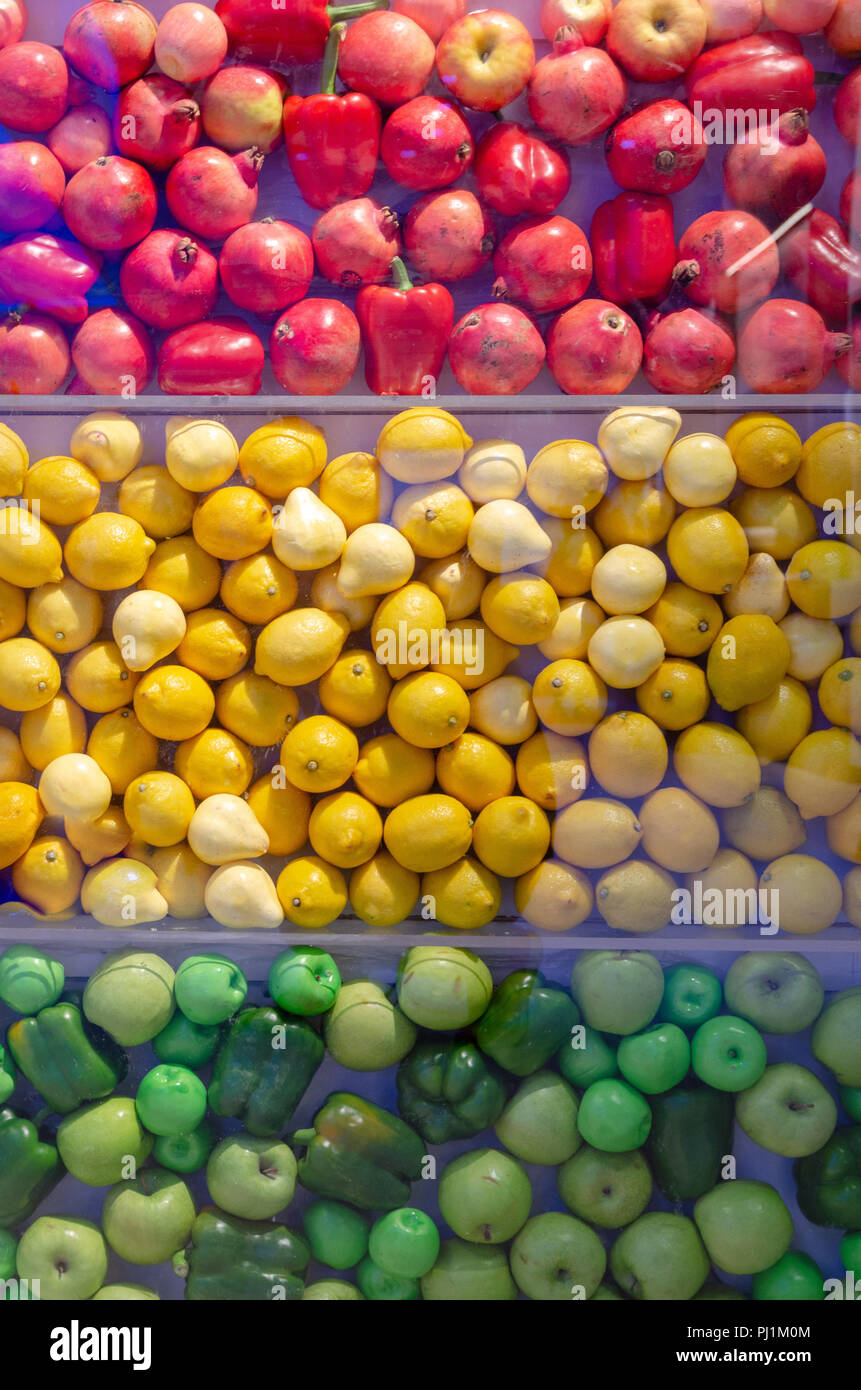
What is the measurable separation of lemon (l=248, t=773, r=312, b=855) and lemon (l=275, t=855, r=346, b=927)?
32mm

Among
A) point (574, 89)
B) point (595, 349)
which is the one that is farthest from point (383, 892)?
point (574, 89)

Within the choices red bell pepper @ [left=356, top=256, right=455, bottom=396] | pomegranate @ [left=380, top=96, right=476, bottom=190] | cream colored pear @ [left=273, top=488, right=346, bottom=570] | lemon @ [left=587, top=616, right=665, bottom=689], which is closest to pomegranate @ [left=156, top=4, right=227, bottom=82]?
pomegranate @ [left=380, top=96, right=476, bottom=190]

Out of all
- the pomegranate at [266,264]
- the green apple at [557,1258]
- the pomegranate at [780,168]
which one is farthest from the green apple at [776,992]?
the pomegranate at [266,264]

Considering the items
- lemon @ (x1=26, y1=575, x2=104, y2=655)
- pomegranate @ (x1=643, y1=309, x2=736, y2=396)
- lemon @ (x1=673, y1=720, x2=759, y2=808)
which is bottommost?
lemon @ (x1=673, y1=720, x2=759, y2=808)

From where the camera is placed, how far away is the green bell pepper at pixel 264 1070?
1470 millimetres

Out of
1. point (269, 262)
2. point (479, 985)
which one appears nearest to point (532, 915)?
point (479, 985)

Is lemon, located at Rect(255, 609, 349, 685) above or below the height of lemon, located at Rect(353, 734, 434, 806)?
above

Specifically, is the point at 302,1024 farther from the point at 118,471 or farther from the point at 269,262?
the point at 269,262

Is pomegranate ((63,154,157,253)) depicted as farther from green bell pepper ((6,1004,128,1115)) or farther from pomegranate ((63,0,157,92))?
green bell pepper ((6,1004,128,1115))

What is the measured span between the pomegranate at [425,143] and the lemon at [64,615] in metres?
0.73

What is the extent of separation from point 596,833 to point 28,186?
1.18 metres

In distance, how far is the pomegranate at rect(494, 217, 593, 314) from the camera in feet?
4.71
